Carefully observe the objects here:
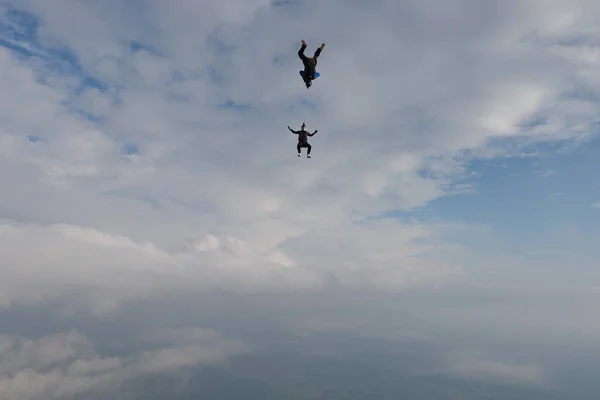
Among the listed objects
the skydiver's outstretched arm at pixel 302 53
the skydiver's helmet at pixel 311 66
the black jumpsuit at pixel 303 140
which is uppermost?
the skydiver's outstretched arm at pixel 302 53

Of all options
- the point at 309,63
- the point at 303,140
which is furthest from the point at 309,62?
the point at 303,140

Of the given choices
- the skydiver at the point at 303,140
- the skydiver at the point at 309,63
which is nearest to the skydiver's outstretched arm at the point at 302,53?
the skydiver at the point at 309,63

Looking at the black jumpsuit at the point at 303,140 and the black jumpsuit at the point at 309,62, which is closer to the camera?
the black jumpsuit at the point at 309,62

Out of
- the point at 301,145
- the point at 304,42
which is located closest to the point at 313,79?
the point at 304,42

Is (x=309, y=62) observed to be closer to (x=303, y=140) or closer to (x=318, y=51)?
(x=318, y=51)

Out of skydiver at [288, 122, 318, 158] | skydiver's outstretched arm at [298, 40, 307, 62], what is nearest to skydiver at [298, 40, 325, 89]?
skydiver's outstretched arm at [298, 40, 307, 62]

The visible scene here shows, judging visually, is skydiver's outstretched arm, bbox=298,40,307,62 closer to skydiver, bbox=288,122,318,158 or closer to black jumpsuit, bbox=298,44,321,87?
black jumpsuit, bbox=298,44,321,87

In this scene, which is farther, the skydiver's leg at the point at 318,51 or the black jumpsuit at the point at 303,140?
the black jumpsuit at the point at 303,140

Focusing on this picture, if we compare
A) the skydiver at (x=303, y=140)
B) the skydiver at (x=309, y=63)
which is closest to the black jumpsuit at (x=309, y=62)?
the skydiver at (x=309, y=63)

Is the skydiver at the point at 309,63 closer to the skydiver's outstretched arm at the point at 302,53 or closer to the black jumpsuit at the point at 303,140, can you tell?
the skydiver's outstretched arm at the point at 302,53

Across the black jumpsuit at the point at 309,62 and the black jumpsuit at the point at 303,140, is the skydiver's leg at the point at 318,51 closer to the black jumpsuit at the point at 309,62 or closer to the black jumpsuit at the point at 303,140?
the black jumpsuit at the point at 309,62

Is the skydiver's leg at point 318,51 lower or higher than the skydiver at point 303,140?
higher
